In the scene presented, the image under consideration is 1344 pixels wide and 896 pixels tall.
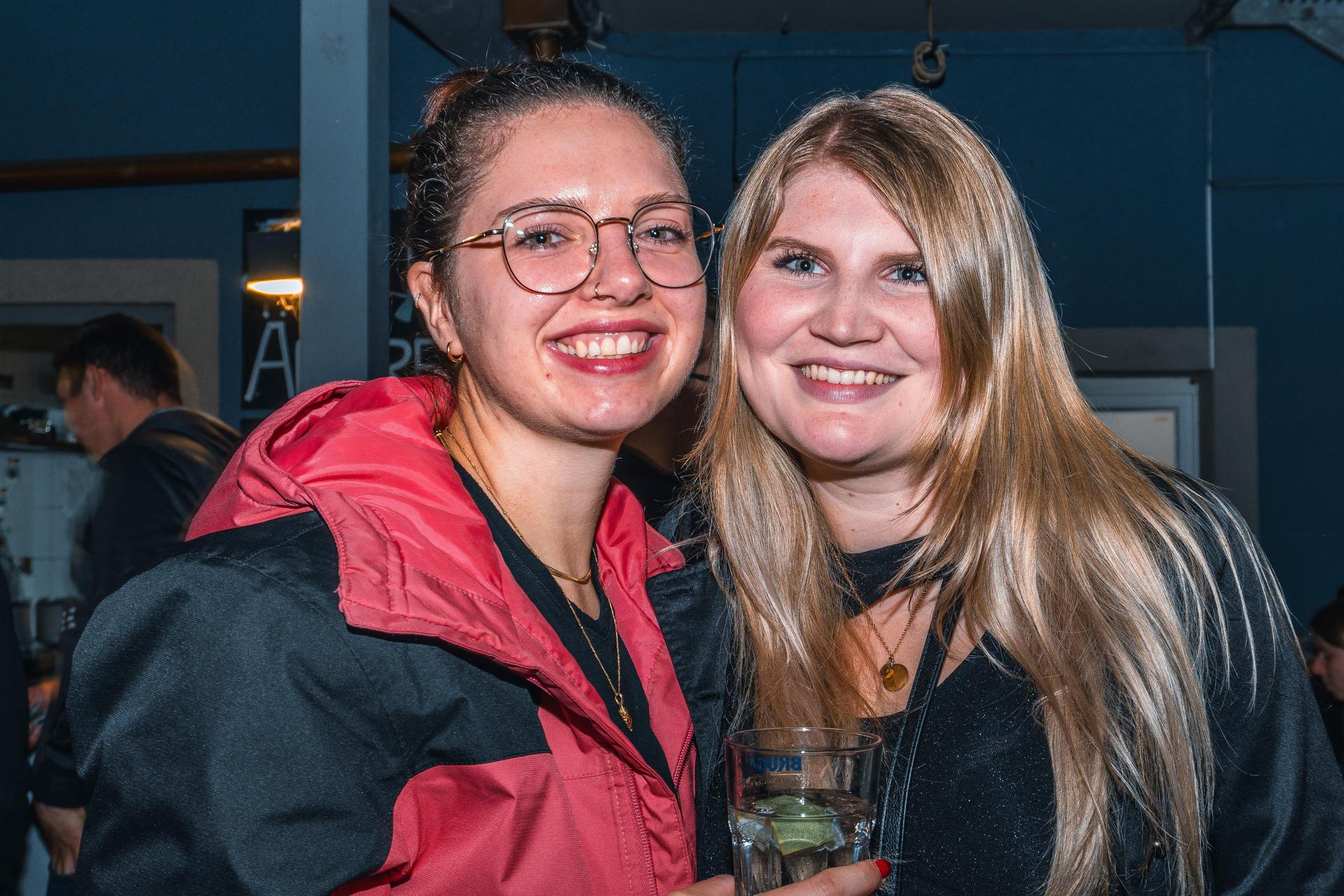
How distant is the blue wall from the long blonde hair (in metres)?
2.60

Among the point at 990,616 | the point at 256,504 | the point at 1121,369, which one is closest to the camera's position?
the point at 256,504

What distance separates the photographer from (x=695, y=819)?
1.50m

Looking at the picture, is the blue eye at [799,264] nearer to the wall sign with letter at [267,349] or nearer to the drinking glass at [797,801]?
the drinking glass at [797,801]

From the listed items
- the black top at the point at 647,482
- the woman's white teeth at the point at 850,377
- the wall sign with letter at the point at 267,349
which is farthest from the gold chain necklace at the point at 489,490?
the wall sign with letter at the point at 267,349

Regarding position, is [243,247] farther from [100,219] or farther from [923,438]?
[923,438]

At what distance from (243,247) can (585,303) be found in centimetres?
298

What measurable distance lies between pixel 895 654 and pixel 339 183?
1.18m

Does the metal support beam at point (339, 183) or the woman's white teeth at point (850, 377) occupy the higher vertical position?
the metal support beam at point (339, 183)

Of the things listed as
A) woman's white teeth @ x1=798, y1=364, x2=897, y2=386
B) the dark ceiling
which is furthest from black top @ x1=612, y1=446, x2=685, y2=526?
the dark ceiling

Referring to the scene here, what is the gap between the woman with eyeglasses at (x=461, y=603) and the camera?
1.04 meters

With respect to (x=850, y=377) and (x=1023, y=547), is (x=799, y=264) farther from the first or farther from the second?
(x=1023, y=547)

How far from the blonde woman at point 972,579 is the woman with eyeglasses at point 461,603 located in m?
0.18

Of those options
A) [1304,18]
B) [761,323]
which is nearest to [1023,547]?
[761,323]

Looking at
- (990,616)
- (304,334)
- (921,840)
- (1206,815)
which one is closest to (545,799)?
(921,840)
